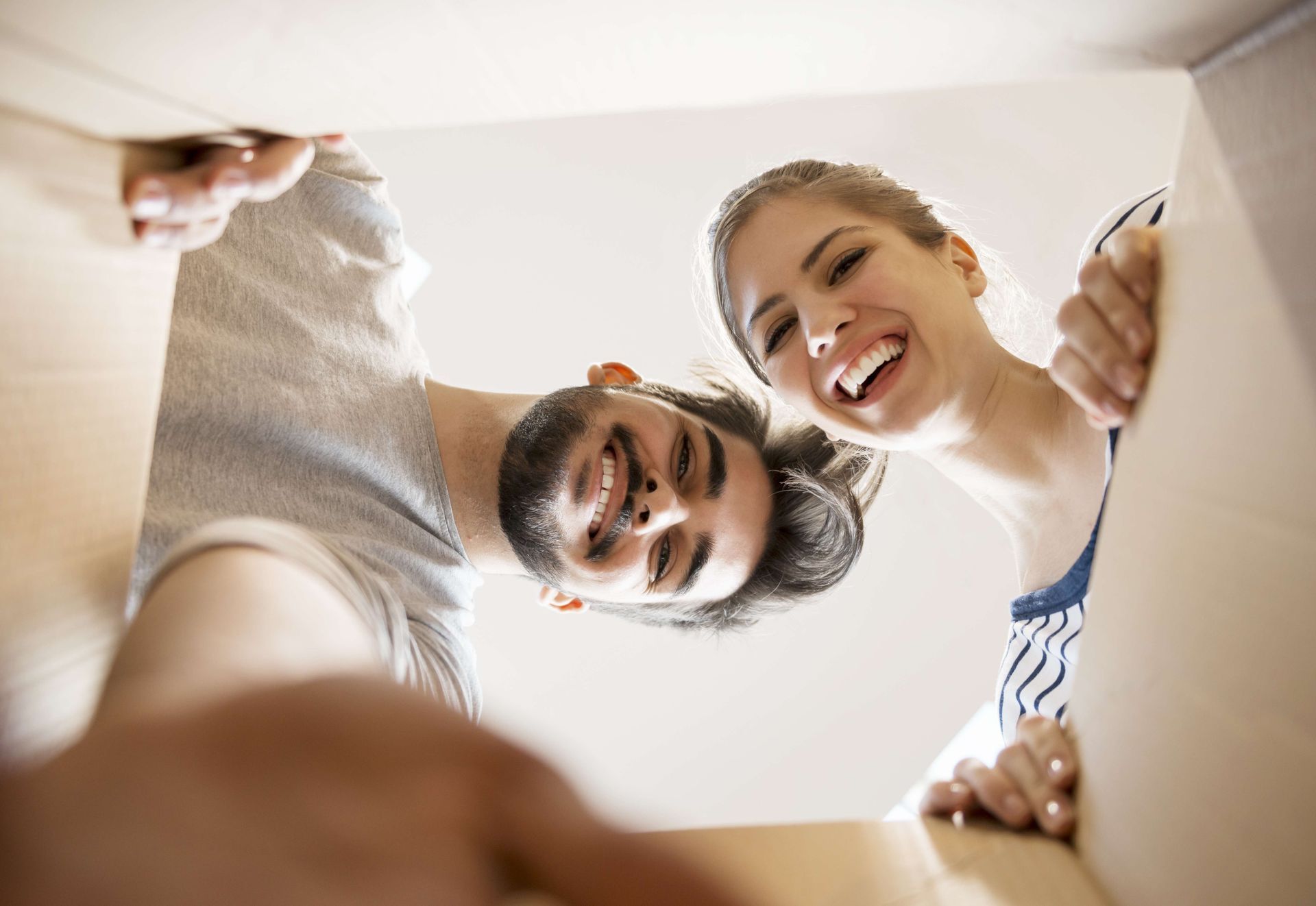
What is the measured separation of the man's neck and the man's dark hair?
26 cm

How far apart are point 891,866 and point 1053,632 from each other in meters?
0.76

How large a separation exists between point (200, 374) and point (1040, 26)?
3.20 ft

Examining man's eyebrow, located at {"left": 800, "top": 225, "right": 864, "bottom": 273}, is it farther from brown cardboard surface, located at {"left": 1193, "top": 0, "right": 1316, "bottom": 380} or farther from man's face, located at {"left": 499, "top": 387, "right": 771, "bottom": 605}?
brown cardboard surface, located at {"left": 1193, "top": 0, "right": 1316, "bottom": 380}

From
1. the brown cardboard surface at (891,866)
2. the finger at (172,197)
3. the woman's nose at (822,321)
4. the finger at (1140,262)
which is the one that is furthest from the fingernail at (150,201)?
the woman's nose at (822,321)

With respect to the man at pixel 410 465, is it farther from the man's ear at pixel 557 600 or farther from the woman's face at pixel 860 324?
the woman's face at pixel 860 324

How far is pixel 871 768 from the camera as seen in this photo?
2.77 m

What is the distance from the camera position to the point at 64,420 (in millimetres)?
528

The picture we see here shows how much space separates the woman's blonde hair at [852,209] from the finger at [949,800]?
0.89 meters

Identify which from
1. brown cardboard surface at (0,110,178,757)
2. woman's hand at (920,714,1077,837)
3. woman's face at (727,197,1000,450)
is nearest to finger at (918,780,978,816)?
woman's hand at (920,714,1077,837)

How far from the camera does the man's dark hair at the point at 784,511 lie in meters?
1.69

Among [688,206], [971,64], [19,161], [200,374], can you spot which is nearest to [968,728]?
[688,206]

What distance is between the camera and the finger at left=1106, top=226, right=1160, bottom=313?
0.53 m

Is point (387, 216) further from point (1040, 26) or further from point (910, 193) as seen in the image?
point (1040, 26)

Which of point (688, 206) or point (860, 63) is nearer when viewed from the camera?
point (860, 63)
